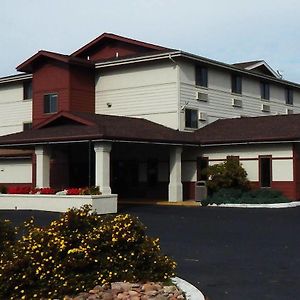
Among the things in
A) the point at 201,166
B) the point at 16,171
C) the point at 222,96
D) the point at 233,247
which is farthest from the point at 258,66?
the point at 233,247

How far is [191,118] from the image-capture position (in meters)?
32.1

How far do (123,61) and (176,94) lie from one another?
366cm

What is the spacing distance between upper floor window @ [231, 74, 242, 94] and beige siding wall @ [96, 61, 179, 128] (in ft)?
17.3

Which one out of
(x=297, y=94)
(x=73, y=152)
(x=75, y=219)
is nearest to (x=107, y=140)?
(x=73, y=152)

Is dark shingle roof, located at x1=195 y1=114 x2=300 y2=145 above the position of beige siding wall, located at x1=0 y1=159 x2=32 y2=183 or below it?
above

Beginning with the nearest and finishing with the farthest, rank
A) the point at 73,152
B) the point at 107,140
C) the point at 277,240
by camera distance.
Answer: the point at 277,240, the point at 107,140, the point at 73,152

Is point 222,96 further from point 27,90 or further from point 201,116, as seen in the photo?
point 27,90

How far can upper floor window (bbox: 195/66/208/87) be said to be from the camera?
1275 inches

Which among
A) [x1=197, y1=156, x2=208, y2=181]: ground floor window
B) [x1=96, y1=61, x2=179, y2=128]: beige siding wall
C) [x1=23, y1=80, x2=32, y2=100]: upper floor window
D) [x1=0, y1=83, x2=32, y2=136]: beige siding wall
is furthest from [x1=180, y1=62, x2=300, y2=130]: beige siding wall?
[x1=23, y1=80, x2=32, y2=100]: upper floor window

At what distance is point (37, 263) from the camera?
7.91 meters

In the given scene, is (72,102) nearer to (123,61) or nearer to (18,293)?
(123,61)

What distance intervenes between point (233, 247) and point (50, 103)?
72.3 feet

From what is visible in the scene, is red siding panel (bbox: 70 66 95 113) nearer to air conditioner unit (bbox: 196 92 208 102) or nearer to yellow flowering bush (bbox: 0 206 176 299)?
air conditioner unit (bbox: 196 92 208 102)

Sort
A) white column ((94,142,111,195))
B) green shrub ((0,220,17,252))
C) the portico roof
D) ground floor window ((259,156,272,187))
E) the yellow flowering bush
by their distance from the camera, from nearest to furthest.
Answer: the yellow flowering bush → green shrub ((0,220,17,252)) → white column ((94,142,111,195)) → the portico roof → ground floor window ((259,156,272,187))
